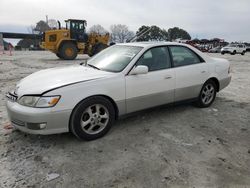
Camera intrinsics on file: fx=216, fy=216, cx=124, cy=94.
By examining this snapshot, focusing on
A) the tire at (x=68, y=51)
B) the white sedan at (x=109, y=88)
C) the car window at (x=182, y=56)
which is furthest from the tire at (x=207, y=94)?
the tire at (x=68, y=51)

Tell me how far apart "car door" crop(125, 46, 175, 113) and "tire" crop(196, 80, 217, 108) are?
884 mm

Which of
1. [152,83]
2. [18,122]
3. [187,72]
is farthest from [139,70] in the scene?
[18,122]

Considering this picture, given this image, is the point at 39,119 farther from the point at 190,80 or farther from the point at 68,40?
the point at 68,40

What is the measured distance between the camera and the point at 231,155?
2.93m

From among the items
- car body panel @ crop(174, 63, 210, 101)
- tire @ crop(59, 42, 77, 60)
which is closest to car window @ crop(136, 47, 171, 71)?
car body panel @ crop(174, 63, 210, 101)

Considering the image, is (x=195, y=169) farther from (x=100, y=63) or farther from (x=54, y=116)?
(x=100, y=63)

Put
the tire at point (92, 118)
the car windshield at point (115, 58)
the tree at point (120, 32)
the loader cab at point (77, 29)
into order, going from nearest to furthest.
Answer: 1. the tire at point (92, 118)
2. the car windshield at point (115, 58)
3. the loader cab at point (77, 29)
4. the tree at point (120, 32)

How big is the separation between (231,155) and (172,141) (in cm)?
81

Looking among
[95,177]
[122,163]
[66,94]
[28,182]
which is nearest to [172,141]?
[122,163]

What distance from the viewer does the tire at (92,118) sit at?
9.88 ft

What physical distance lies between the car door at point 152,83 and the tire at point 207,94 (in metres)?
0.88

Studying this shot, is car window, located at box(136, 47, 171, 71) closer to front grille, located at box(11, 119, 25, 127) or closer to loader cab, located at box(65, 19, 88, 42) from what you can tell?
front grille, located at box(11, 119, 25, 127)

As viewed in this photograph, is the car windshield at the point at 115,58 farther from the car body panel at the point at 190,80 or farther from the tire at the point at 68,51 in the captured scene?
the tire at the point at 68,51

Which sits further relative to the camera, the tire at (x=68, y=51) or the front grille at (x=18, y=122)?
the tire at (x=68, y=51)
